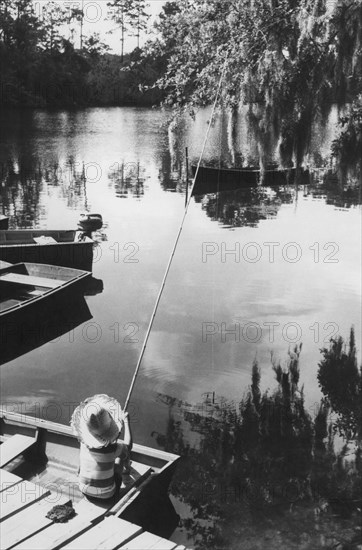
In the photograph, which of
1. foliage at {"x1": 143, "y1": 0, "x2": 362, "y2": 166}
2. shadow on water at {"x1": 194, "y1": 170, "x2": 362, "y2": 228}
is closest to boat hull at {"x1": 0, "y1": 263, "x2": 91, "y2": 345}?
foliage at {"x1": 143, "y1": 0, "x2": 362, "y2": 166}

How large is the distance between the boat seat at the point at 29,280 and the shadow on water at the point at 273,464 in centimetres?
515

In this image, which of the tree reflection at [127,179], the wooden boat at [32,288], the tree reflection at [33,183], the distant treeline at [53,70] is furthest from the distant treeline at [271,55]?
the distant treeline at [53,70]

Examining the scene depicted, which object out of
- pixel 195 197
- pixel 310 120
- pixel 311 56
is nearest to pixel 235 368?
pixel 310 120

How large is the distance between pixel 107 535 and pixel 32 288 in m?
9.44

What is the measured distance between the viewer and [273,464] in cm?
930

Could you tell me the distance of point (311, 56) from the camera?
10672 mm

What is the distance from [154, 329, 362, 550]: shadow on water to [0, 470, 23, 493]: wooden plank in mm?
2159

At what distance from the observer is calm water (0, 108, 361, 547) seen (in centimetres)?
1149

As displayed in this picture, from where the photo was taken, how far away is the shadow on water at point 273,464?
7830mm

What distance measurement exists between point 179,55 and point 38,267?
6.84 m

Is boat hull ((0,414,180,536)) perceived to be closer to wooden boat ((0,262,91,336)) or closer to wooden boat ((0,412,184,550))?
wooden boat ((0,412,184,550))

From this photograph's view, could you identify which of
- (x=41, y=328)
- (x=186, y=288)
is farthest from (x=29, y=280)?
(x=186, y=288)

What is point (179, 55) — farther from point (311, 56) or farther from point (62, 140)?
point (62, 140)

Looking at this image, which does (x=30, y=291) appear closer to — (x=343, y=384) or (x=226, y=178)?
(x=343, y=384)
